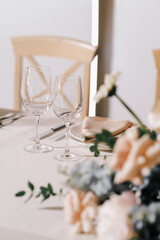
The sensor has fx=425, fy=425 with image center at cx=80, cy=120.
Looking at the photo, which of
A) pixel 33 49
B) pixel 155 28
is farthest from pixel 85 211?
pixel 155 28

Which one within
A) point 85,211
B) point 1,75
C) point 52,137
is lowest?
point 1,75

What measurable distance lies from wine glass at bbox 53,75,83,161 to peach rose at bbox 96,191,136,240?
54 centimetres

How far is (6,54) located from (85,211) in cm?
278

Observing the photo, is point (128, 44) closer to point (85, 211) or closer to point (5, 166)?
point (5, 166)

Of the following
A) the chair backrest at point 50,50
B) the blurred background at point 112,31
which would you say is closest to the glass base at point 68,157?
the chair backrest at point 50,50

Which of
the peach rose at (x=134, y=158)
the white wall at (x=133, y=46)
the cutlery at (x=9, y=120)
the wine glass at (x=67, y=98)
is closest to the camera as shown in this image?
the peach rose at (x=134, y=158)

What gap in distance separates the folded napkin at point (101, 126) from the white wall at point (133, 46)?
1.70 metres

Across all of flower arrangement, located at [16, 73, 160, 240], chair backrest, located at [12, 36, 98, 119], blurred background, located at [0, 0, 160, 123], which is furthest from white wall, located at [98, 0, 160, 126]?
flower arrangement, located at [16, 73, 160, 240]

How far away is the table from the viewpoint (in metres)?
0.74

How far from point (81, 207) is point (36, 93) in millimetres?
578

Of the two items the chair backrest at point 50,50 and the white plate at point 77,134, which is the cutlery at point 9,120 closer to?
the white plate at point 77,134

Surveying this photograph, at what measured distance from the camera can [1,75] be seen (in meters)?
3.32

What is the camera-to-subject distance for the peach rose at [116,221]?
0.54m

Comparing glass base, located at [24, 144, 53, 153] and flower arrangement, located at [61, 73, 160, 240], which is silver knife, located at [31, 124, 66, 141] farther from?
flower arrangement, located at [61, 73, 160, 240]
